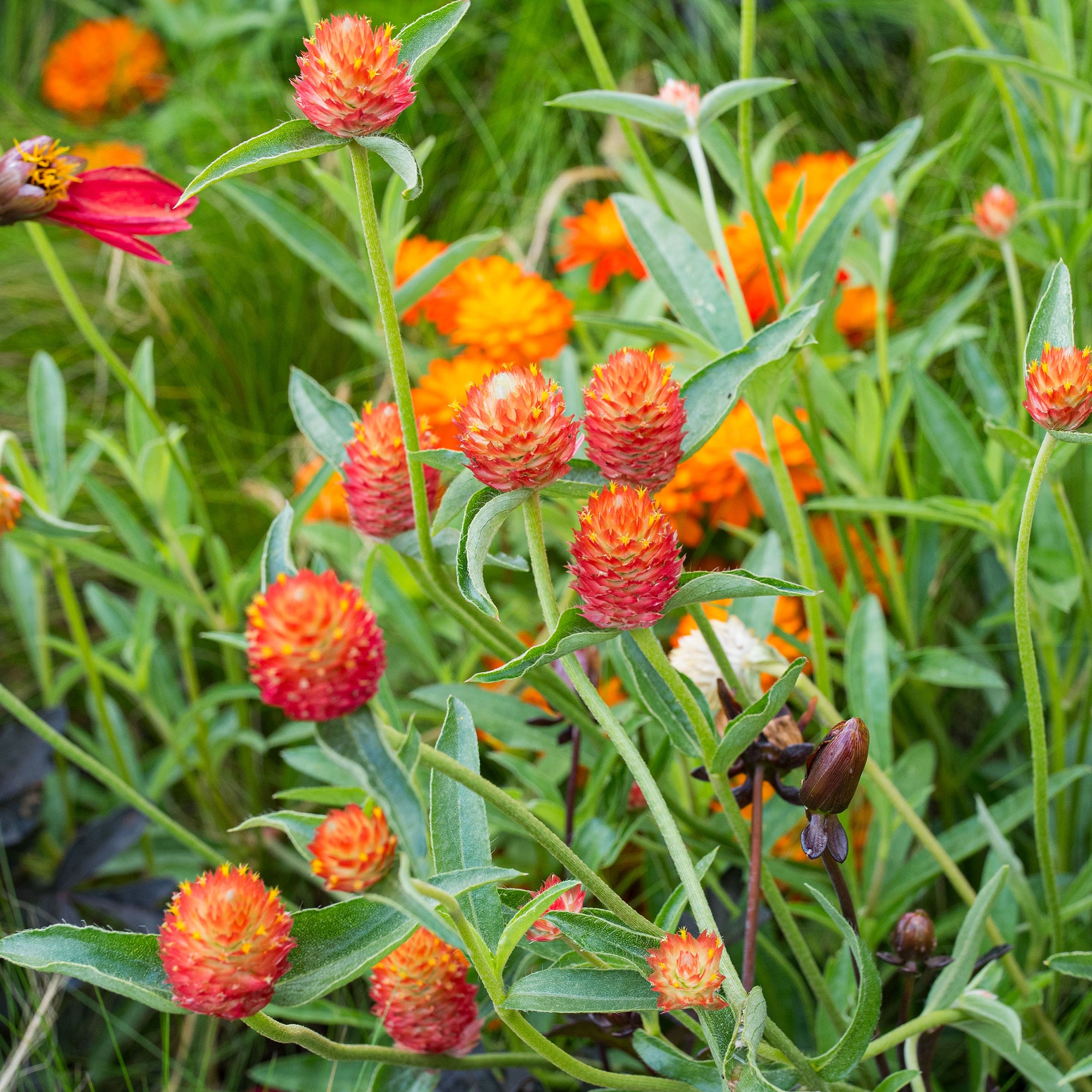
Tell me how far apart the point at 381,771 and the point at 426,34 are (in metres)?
A: 0.34

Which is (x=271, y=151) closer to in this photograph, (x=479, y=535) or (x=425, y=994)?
(x=479, y=535)

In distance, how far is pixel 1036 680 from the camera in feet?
1.95

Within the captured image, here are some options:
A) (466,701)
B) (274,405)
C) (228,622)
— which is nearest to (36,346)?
(274,405)

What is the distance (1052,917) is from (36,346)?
155 cm

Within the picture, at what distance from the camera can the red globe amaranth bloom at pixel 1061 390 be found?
0.50m

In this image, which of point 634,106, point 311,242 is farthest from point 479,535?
point 311,242

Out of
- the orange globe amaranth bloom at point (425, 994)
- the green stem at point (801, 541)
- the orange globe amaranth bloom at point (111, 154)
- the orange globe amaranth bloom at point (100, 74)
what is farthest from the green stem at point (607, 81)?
the orange globe amaranth bloom at point (100, 74)

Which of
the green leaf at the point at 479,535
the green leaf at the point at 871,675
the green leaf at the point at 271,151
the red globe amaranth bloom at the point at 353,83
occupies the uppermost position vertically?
the red globe amaranth bloom at the point at 353,83

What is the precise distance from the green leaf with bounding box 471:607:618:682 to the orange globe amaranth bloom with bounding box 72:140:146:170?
1.23 m

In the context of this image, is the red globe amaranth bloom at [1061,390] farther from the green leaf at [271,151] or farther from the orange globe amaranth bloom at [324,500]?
the orange globe amaranth bloom at [324,500]

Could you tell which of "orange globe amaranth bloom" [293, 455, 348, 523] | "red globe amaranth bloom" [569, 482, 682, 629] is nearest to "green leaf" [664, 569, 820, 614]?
"red globe amaranth bloom" [569, 482, 682, 629]

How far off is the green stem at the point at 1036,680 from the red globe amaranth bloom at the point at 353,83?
321mm

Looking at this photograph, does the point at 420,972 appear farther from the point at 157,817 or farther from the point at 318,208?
the point at 318,208

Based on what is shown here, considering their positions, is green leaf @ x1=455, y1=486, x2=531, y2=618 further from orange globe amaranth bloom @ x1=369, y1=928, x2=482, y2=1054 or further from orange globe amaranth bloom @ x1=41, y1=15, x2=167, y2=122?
orange globe amaranth bloom @ x1=41, y1=15, x2=167, y2=122
